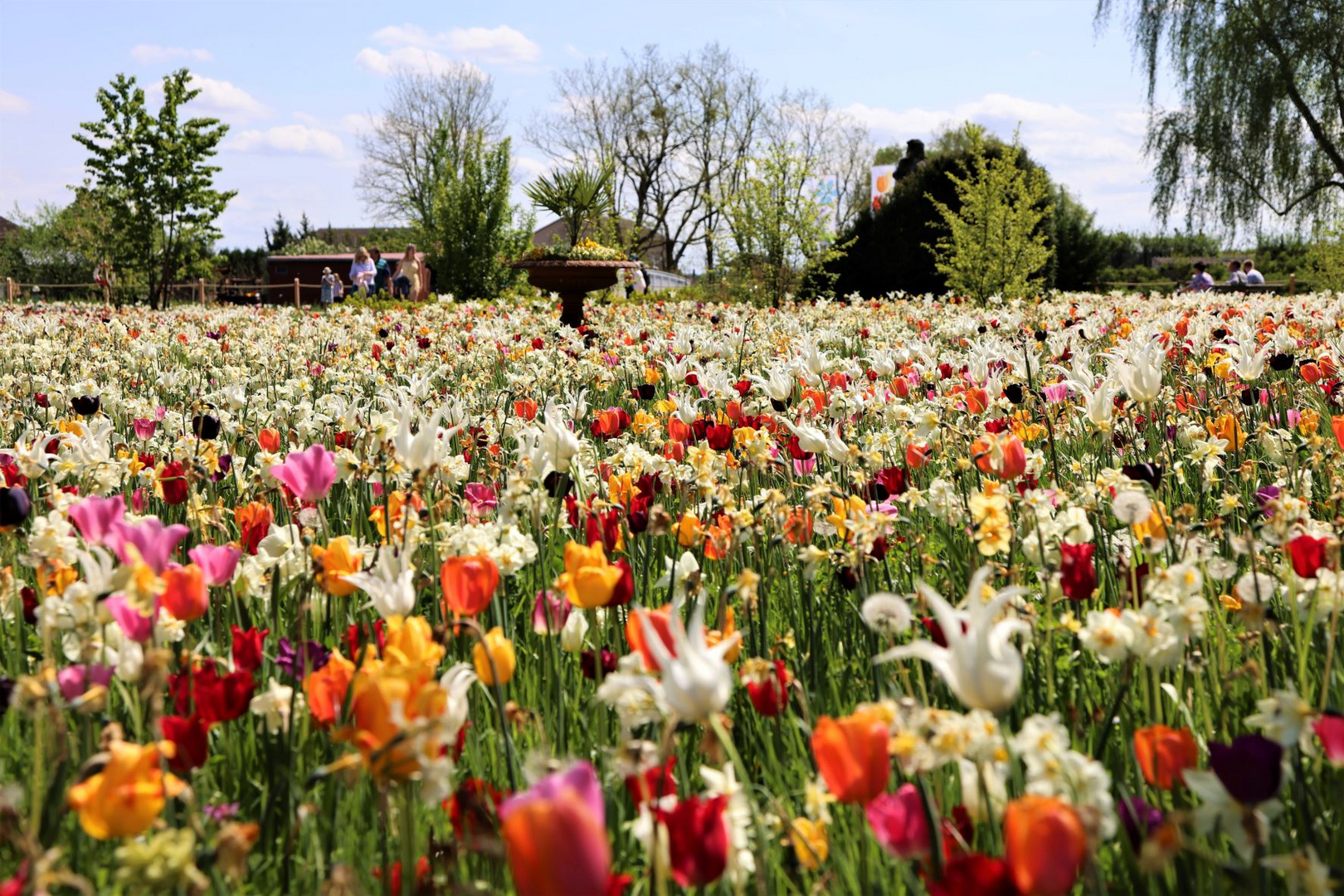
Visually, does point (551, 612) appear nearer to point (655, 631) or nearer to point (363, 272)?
point (655, 631)

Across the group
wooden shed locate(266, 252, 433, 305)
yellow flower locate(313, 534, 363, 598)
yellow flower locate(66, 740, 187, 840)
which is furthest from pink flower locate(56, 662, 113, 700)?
wooden shed locate(266, 252, 433, 305)

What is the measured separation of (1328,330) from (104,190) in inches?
1444

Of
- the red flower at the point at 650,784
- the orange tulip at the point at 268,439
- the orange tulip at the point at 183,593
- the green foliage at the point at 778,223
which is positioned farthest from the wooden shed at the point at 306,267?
the red flower at the point at 650,784

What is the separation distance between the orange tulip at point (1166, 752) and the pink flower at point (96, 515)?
163 cm

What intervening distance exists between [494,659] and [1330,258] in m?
23.2

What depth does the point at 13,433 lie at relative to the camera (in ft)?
16.7

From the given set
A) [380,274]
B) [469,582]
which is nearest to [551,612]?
[469,582]

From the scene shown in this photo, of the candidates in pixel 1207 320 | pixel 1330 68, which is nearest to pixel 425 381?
pixel 1207 320

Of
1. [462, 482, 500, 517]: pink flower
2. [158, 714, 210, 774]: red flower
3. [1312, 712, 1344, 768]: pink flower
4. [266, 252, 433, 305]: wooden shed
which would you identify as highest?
[266, 252, 433, 305]: wooden shed

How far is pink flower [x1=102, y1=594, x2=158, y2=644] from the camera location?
5.16 feet

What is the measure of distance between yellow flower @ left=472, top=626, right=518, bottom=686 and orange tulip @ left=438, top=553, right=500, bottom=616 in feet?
0.35

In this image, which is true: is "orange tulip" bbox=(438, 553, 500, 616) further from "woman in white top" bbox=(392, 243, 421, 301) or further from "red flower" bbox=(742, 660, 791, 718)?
"woman in white top" bbox=(392, 243, 421, 301)

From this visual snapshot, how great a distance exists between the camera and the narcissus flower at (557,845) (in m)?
0.88

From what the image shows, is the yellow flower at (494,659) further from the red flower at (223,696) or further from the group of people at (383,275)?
the group of people at (383,275)
